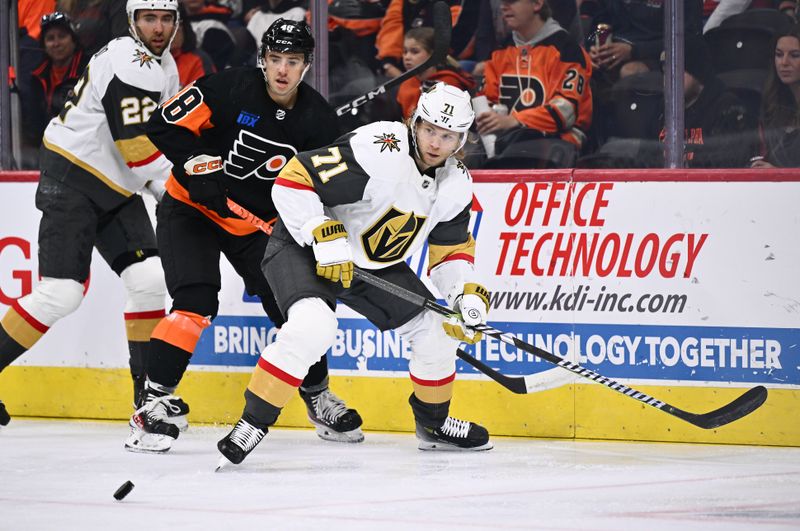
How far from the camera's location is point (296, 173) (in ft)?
11.4

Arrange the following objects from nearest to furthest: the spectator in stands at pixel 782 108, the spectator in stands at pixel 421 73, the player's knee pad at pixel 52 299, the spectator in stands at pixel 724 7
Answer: the player's knee pad at pixel 52 299
the spectator in stands at pixel 782 108
the spectator in stands at pixel 724 7
the spectator in stands at pixel 421 73

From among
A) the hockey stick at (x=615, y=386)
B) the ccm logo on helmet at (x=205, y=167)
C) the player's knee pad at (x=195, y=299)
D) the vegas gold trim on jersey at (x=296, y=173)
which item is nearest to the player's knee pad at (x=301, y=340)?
the hockey stick at (x=615, y=386)

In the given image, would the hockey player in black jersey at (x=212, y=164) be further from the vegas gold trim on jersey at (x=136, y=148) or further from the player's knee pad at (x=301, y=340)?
the player's knee pad at (x=301, y=340)

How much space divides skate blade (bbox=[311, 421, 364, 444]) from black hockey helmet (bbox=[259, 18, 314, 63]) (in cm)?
119

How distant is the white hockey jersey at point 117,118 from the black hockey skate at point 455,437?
119 centimetres

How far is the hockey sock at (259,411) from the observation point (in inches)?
133

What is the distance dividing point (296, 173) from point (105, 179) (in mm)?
941

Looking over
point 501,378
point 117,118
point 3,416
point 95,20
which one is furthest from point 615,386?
point 95,20

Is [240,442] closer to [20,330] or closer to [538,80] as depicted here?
[20,330]

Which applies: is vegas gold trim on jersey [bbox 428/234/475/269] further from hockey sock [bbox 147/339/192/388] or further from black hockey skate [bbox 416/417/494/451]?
hockey sock [bbox 147/339/192/388]

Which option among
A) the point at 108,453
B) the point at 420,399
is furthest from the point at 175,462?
the point at 420,399

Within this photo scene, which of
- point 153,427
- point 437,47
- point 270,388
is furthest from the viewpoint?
point 437,47

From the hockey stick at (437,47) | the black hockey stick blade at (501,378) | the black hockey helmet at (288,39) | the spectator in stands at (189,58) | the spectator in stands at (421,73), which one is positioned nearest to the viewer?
the black hockey helmet at (288,39)

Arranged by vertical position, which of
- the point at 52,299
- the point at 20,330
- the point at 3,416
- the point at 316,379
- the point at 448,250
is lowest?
the point at 3,416
